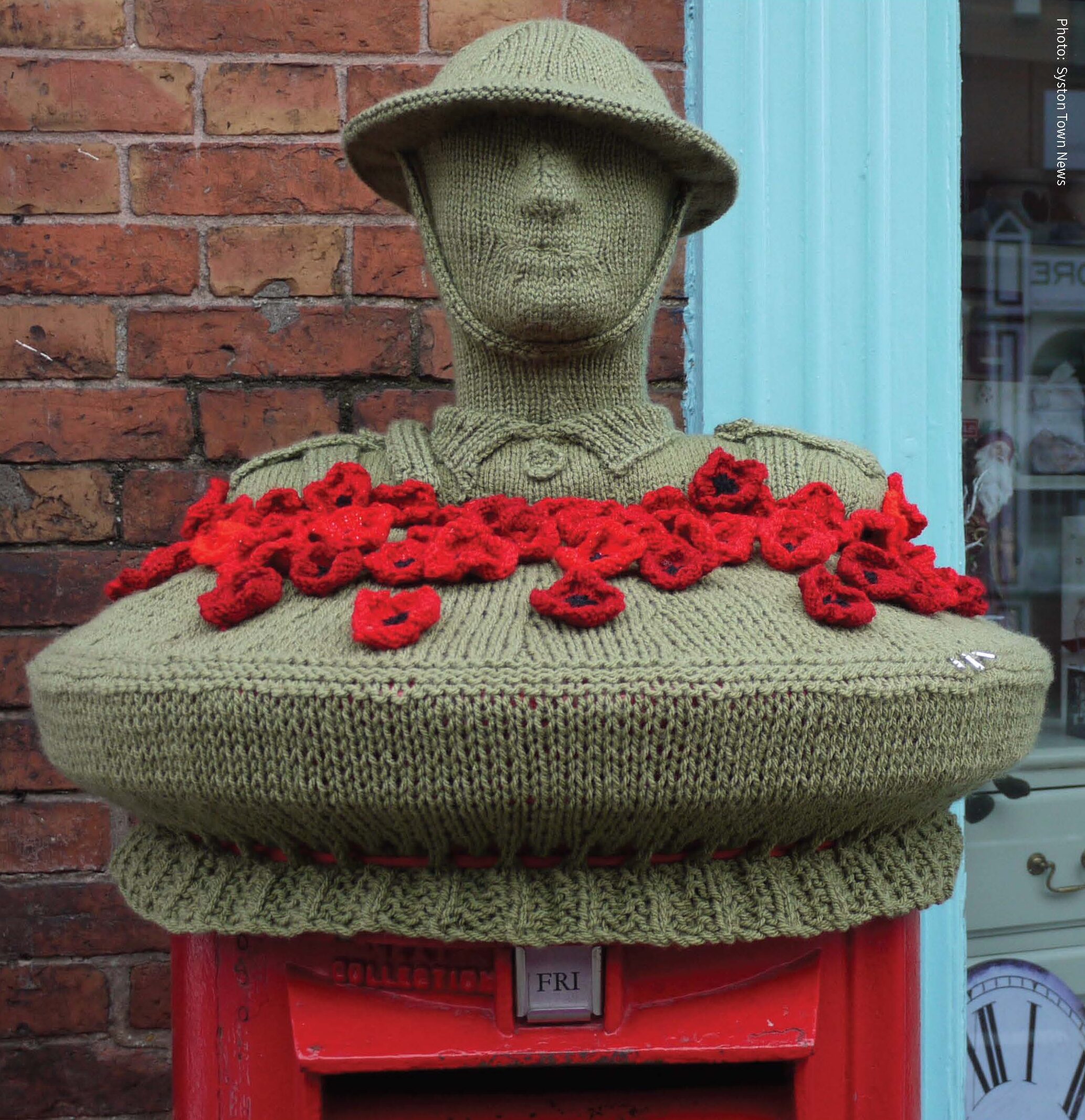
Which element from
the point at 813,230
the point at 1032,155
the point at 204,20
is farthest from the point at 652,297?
the point at 1032,155

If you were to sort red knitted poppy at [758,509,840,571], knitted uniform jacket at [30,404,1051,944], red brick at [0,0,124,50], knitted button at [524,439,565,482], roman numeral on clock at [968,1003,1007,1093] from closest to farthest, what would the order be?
knitted uniform jacket at [30,404,1051,944] → red knitted poppy at [758,509,840,571] → knitted button at [524,439,565,482] → red brick at [0,0,124,50] → roman numeral on clock at [968,1003,1007,1093]

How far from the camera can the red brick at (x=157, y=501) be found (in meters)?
1.08

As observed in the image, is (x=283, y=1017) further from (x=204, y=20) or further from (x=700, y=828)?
(x=204, y=20)

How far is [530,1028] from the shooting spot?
58cm

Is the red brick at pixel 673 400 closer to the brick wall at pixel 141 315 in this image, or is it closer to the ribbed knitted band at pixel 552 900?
the brick wall at pixel 141 315

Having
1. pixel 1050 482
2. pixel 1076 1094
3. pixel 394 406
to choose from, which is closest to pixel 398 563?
pixel 394 406

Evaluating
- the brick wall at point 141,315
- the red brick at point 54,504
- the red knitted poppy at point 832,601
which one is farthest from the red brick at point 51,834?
the red knitted poppy at point 832,601

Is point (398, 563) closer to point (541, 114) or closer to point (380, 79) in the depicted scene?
point (541, 114)

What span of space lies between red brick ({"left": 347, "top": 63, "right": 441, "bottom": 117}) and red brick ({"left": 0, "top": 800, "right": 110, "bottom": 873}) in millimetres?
780

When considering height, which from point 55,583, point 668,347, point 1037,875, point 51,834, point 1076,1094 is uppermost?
point 668,347

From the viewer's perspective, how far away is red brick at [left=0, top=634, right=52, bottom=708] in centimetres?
107

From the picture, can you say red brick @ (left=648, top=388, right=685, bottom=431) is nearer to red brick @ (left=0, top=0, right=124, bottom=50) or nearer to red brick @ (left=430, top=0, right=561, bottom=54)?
red brick @ (left=430, top=0, right=561, bottom=54)

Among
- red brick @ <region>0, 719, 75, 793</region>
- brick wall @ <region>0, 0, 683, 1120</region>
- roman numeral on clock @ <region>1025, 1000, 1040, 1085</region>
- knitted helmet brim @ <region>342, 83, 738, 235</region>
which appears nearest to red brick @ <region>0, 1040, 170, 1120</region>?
brick wall @ <region>0, 0, 683, 1120</region>

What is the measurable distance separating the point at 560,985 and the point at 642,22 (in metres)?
0.96
